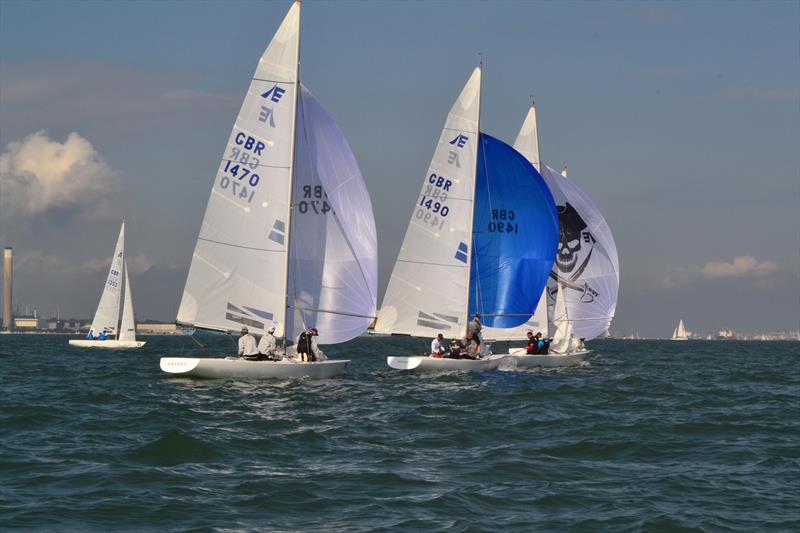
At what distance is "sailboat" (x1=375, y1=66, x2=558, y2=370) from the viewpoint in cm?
3509

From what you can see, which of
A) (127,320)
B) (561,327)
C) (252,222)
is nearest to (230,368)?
(252,222)

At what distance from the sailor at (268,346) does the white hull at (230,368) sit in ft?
2.18

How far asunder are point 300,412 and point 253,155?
10.00m

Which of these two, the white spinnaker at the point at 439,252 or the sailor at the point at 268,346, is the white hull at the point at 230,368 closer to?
the sailor at the point at 268,346

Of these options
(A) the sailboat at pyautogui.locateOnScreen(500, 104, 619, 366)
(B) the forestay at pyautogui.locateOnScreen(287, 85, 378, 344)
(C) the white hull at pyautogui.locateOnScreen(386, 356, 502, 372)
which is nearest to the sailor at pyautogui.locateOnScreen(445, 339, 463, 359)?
(C) the white hull at pyautogui.locateOnScreen(386, 356, 502, 372)

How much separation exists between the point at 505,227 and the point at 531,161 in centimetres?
830

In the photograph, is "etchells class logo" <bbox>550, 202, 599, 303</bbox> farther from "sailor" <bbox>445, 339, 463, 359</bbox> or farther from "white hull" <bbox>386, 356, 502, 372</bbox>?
"white hull" <bbox>386, 356, 502, 372</bbox>

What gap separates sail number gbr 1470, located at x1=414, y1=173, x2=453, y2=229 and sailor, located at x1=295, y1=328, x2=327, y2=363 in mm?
7491

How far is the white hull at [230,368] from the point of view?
2719 cm

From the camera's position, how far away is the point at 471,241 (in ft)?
117

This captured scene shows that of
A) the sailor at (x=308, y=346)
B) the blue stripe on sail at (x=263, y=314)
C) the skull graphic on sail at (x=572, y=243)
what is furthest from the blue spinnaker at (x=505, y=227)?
the blue stripe on sail at (x=263, y=314)

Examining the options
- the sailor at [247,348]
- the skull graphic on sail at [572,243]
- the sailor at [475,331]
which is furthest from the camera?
the skull graphic on sail at [572,243]

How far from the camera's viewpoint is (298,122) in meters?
30.7

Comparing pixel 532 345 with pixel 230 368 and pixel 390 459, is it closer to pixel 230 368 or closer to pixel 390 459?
pixel 230 368
